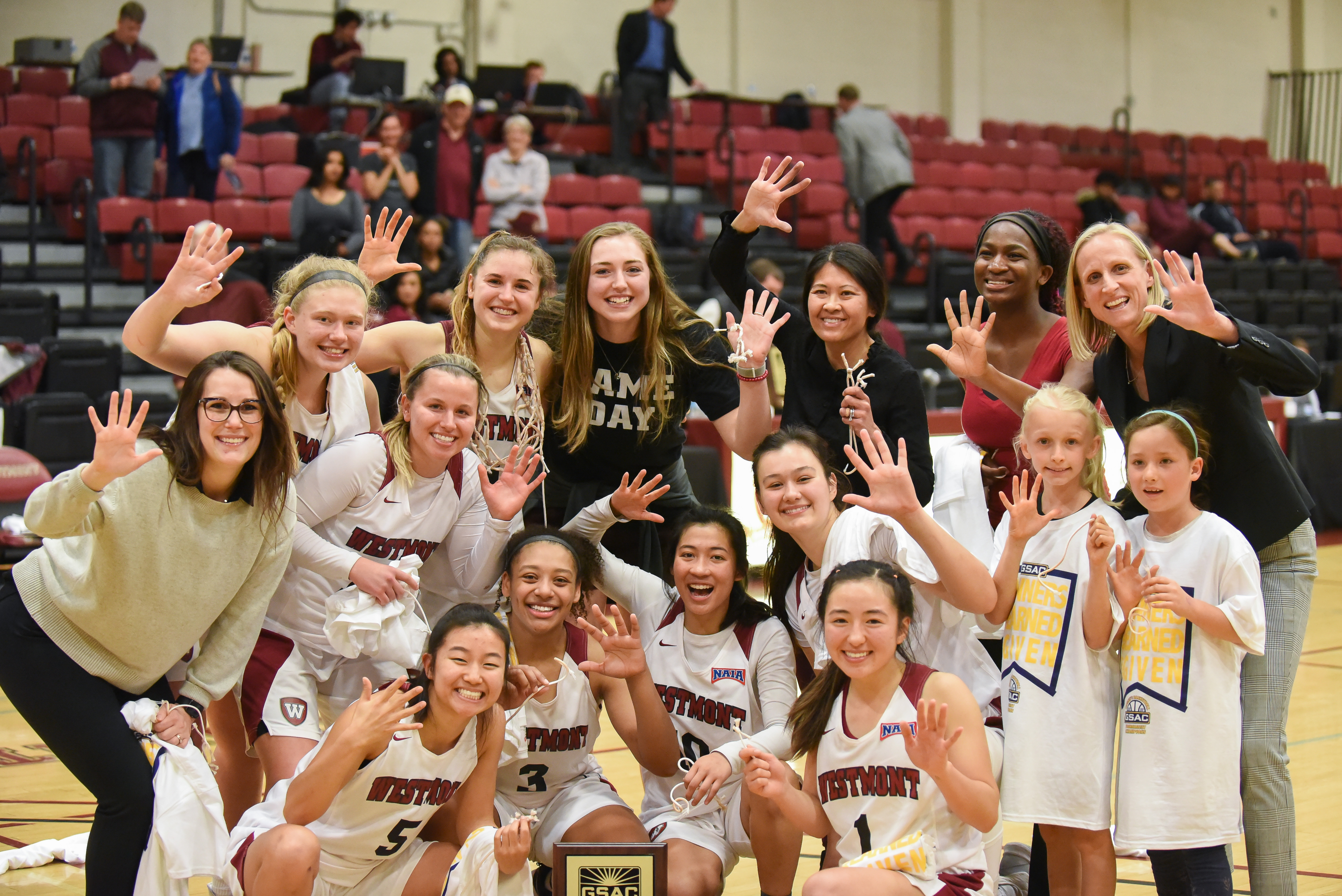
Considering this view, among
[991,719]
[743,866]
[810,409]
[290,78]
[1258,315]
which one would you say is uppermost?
[290,78]

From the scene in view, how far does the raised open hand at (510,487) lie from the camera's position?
3314 mm

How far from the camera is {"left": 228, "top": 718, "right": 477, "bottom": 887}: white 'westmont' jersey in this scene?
2936 mm

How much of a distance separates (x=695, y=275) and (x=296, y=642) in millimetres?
7699

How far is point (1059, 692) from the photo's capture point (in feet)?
9.78

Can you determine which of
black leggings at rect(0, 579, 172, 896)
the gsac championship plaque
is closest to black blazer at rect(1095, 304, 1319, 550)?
the gsac championship plaque

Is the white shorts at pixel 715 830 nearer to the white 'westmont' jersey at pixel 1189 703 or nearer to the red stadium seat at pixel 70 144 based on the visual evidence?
the white 'westmont' jersey at pixel 1189 703

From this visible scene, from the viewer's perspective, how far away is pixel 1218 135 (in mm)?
18016

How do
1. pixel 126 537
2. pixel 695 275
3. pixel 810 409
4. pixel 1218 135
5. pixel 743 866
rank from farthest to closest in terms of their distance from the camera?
pixel 1218 135 → pixel 695 275 → pixel 743 866 → pixel 810 409 → pixel 126 537

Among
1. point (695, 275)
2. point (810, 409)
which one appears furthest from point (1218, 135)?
point (810, 409)

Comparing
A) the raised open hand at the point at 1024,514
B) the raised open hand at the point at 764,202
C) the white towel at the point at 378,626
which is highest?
the raised open hand at the point at 764,202

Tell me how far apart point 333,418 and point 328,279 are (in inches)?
13.5

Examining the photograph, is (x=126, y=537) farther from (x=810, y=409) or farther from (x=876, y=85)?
(x=876, y=85)

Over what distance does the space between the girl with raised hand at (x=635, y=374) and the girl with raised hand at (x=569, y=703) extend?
31 centimetres

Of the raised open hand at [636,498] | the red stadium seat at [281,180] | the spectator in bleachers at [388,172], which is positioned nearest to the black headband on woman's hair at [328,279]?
the raised open hand at [636,498]
